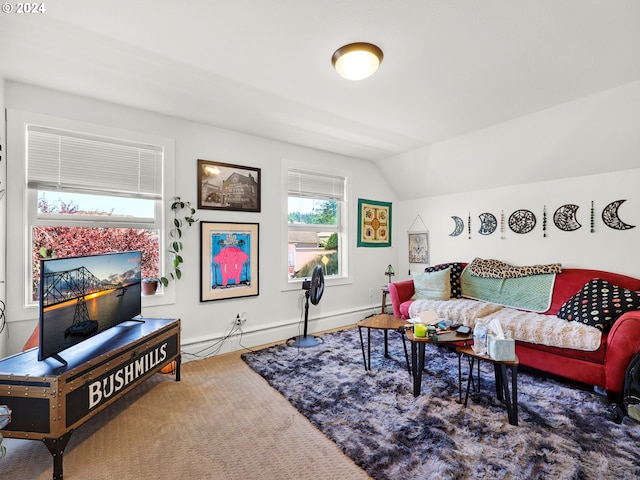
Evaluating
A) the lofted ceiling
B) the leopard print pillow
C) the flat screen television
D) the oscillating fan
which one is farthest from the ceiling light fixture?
the leopard print pillow

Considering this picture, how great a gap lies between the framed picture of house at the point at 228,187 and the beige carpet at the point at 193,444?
1905 millimetres

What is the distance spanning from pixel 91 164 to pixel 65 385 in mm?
1953

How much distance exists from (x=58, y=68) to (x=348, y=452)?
3335mm

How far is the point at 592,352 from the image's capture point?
7.97ft

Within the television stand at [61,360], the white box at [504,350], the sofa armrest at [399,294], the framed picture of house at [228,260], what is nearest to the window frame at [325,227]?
the framed picture of house at [228,260]

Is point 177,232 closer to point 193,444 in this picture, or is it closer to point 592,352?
point 193,444

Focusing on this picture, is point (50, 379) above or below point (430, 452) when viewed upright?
above

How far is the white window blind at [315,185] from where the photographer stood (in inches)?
159

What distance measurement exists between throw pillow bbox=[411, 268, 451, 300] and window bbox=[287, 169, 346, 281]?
1099mm

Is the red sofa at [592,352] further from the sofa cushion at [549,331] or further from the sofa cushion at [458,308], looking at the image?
the sofa cushion at [458,308]

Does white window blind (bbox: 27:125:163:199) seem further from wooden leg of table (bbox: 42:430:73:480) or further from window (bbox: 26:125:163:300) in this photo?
wooden leg of table (bbox: 42:430:73:480)

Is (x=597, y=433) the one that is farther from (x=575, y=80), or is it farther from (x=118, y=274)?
(x=118, y=274)

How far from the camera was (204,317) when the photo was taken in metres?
3.30

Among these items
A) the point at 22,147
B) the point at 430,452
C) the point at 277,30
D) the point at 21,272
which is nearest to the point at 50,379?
the point at 21,272
